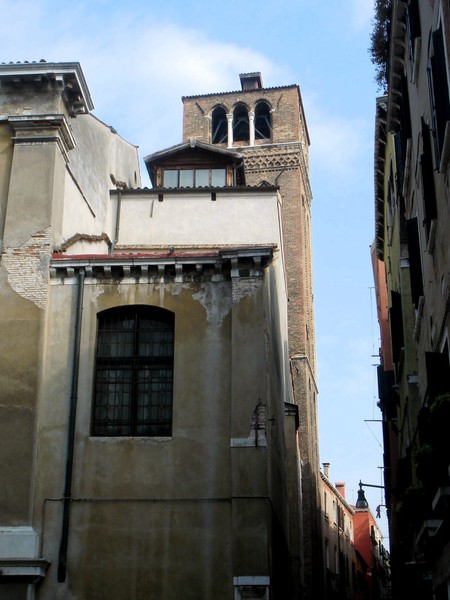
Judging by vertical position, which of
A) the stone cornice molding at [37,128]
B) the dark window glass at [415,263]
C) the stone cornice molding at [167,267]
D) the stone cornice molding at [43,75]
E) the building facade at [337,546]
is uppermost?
the stone cornice molding at [43,75]

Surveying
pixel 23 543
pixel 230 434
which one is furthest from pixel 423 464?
pixel 23 543

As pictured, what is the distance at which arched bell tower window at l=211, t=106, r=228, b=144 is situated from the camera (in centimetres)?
5328

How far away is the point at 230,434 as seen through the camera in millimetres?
15664

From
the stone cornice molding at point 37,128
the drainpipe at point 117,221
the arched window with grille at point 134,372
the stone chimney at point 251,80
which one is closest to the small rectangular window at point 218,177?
the drainpipe at point 117,221

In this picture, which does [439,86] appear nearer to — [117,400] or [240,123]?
[117,400]

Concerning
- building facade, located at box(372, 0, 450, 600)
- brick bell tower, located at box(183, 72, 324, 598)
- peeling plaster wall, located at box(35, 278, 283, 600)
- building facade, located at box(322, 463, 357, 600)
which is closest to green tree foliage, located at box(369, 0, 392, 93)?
building facade, located at box(372, 0, 450, 600)

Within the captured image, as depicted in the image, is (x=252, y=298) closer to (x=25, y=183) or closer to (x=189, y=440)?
(x=189, y=440)

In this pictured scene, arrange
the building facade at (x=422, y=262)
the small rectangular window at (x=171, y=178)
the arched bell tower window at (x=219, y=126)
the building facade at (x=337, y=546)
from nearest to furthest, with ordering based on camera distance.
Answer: the building facade at (x=422, y=262), the small rectangular window at (x=171, y=178), the building facade at (x=337, y=546), the arched bell tower window at (x=219, y=126)

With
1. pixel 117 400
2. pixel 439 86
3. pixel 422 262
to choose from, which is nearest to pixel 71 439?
pixel 117 400

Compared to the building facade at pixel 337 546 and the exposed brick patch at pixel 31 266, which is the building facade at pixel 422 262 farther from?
the building facade at pixel 337 546

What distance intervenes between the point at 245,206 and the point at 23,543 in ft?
38.0

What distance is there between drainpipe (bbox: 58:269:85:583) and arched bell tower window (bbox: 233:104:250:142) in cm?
3779

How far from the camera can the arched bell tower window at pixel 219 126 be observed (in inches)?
2098

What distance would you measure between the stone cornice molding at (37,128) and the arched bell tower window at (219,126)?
35572mm
